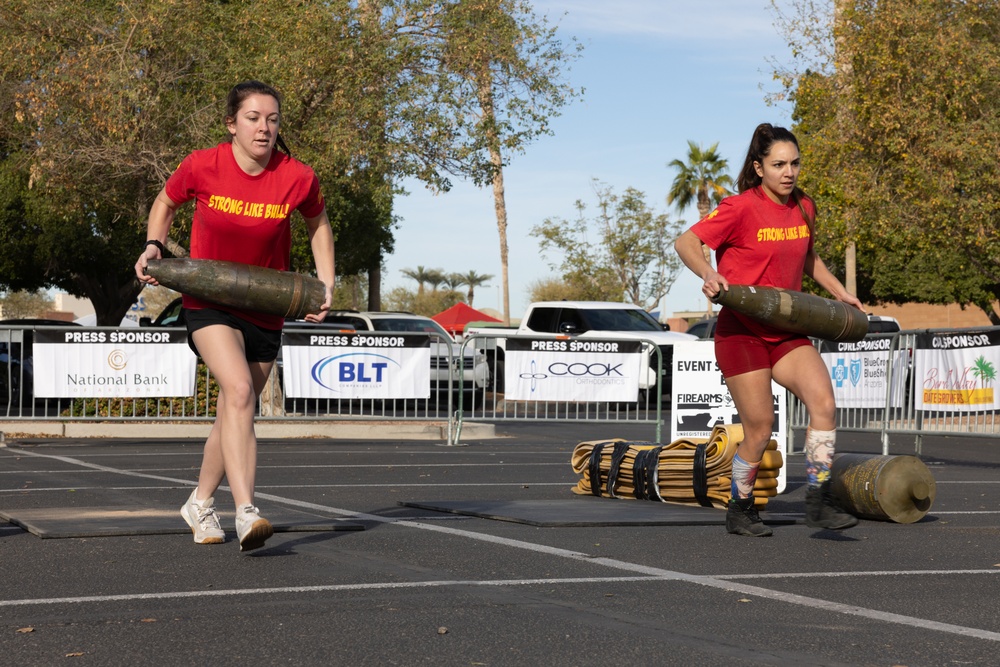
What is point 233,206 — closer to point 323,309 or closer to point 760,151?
point 323,309

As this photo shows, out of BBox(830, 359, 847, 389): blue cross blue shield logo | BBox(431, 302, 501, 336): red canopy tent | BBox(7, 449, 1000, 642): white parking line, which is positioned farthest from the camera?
BBox(431, 302, 501, 336): red canopy tent

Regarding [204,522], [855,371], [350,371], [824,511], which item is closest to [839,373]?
[855,371]

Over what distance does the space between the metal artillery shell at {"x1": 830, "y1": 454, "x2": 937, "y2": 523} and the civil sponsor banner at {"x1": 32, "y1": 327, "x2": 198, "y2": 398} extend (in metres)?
9.89

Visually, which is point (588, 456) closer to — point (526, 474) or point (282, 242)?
point (526, 474)

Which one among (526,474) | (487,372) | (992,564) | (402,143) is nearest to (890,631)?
(992,564)

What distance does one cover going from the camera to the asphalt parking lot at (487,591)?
425cm

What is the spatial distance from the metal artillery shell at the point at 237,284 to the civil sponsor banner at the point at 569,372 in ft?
33.9

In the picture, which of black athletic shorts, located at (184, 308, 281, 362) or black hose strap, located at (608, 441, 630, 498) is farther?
black hose strap, located at (608, 441, 630, 498)

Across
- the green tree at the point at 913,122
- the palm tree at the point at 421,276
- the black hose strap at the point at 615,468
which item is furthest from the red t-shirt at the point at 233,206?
the palm tree at the point at 421,276

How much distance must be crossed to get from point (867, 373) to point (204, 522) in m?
9.76

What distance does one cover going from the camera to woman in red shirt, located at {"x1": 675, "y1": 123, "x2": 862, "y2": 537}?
22.5 ft

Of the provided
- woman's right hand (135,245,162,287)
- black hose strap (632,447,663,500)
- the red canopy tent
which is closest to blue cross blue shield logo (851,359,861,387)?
black hose strap (632,447,663,500)

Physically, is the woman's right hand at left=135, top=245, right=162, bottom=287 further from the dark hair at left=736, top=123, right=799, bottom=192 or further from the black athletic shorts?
the dark hair at left=736, top=123, right=799, bottom=192

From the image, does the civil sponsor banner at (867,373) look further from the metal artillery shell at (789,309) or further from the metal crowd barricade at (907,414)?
the metal artillery shell at (789,309)
